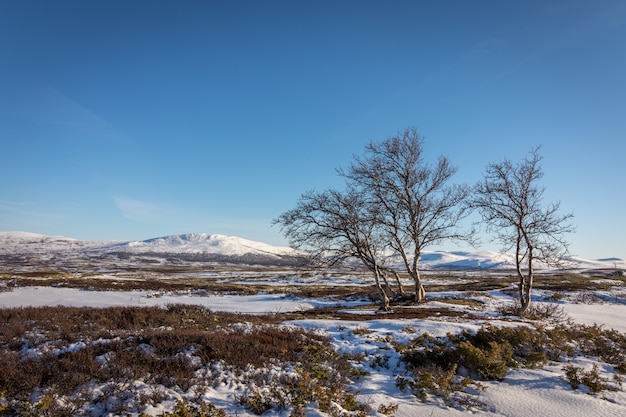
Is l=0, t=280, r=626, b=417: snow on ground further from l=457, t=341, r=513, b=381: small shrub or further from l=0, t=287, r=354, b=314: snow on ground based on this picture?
l=0, t=287, r=354, b=314: snow on ground

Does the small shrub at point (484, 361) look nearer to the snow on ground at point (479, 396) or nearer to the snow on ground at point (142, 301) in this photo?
the snow on ground at point (479, 396)

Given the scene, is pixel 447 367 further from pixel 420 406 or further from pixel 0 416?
pixel 0 416

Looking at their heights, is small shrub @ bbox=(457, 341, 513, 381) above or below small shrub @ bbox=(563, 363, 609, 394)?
above

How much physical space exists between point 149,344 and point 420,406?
641 centimetres

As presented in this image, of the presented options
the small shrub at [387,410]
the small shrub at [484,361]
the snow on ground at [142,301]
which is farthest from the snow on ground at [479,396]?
the snow on ground at [142,301]

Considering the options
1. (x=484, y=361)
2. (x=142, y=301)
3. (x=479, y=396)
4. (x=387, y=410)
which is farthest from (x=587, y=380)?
(x=142, y=301)

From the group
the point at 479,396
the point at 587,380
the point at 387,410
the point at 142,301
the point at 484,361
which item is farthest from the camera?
the point at 142,301

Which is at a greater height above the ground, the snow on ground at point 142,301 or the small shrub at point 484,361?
the small shrub at point 484,361

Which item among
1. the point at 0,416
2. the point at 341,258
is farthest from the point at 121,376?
the point at 341,258

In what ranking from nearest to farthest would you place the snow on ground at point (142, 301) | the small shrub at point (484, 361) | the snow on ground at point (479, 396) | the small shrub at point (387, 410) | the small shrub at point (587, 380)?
the small shrub at point (387, 410), the snow on ground at point (479, 396), the small shrub at point (587, 380), the small shrub at point (484, 361), the snow on ground at point (142, 301)

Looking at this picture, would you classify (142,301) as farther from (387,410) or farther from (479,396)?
(479,396)

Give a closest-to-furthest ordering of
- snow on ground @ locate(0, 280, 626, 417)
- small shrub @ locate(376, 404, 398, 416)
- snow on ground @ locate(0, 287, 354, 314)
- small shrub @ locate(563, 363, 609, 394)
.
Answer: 1. small shrub @ locate(376, 404, 398, 416)
2. snow on ground @ locate(0, 280, 626, 417)
3. small shrub @ locate(563, 363, 609, 394)
4. snow on ground @ locate(0, 287, 354, 314)

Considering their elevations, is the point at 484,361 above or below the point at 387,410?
above

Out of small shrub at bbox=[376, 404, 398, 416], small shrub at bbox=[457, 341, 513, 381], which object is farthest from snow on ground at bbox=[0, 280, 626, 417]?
small shrub at bbox=[457, 341, 513, 381]
